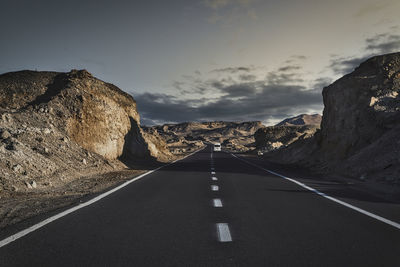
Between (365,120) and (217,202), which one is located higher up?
(365,120)

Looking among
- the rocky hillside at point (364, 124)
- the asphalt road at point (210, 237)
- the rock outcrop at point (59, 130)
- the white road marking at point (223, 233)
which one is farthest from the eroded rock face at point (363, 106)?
the white road marking at point (223, 233)

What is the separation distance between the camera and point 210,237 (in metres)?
5.03

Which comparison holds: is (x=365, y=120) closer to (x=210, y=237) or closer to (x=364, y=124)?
(x=364, y=124)

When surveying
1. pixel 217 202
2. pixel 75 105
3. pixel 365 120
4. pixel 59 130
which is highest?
pixel 75 105

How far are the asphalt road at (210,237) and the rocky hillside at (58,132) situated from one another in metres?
4.79

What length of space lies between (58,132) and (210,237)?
17.0 meters

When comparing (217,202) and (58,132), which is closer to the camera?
(217,202)

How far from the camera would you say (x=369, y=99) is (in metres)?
22.0

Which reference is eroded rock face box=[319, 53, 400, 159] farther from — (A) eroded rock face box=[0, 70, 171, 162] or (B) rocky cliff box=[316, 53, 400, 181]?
(A) eroded rock face box=[0, 70, 171, 162]

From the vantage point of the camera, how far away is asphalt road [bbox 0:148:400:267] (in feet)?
13.1

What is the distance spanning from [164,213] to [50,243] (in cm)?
269

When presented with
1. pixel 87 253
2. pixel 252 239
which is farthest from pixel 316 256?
pixel 87 253

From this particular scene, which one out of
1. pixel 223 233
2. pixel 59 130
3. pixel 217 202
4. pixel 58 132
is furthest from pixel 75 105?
pixel 223 233

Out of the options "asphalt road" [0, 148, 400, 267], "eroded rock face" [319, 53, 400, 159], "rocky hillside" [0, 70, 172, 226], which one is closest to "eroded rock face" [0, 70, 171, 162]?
"rocky hillside" [0, 70, 172, 226]
